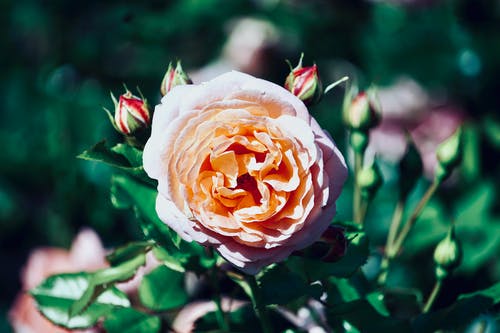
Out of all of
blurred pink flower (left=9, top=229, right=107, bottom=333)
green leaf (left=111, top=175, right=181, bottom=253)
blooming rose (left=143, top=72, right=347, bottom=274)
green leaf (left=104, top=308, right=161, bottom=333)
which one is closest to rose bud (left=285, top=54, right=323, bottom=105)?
blooming rose (left=143, top=72, right=347, bottom=274)

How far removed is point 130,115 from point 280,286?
0.20m

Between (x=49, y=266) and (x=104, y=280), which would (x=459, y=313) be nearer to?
(x=104, y=280)

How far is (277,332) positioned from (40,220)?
1.01 metres

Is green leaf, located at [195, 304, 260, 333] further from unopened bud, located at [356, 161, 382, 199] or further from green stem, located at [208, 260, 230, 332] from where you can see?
unopened bud, located at [356, 161, 382, 199]

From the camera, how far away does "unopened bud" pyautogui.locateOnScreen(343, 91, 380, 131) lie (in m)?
0.91

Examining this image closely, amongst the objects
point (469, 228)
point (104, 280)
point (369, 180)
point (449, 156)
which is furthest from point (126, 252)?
point (469, 228)

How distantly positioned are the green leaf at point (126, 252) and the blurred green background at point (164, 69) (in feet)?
1.61

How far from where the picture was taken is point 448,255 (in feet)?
2.78

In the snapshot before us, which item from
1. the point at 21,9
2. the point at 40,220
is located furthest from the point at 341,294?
the point at 21,9

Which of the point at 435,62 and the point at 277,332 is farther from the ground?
the point at 277,332

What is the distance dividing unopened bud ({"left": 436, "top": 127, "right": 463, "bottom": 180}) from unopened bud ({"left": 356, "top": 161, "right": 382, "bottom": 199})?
0.10 m

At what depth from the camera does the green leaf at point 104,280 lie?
79cm

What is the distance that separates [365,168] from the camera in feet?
2.98

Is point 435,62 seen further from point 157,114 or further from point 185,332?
point 157,114
